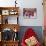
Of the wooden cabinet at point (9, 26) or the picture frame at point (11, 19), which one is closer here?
the wooden cabinet at point (9, 26)

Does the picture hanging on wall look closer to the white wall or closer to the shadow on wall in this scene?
the white wall

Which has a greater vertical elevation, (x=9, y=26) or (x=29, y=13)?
(x=29, y=13)

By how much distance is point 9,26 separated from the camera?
15.3 feet

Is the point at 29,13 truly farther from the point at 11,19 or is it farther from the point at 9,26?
the point at 9,26

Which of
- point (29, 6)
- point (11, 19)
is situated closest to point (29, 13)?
point (29, 6)

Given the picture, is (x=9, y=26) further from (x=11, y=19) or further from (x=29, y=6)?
(x=29, y=6)

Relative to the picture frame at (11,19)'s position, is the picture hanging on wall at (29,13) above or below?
above

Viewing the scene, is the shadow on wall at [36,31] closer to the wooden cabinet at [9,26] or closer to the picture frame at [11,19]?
the wooden cabinet at [9,26]

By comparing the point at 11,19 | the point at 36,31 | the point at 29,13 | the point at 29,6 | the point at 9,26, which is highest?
the point at 29,6

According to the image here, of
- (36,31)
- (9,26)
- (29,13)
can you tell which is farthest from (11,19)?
(36,31)

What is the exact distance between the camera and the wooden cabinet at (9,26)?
15.1 ft

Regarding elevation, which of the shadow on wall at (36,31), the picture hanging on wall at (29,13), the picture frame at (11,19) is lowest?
the shadow on wall at (36,31)

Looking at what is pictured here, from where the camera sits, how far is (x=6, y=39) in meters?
4.59

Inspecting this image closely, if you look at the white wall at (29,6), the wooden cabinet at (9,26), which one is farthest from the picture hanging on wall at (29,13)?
the wooden cabinet at (9,26)
